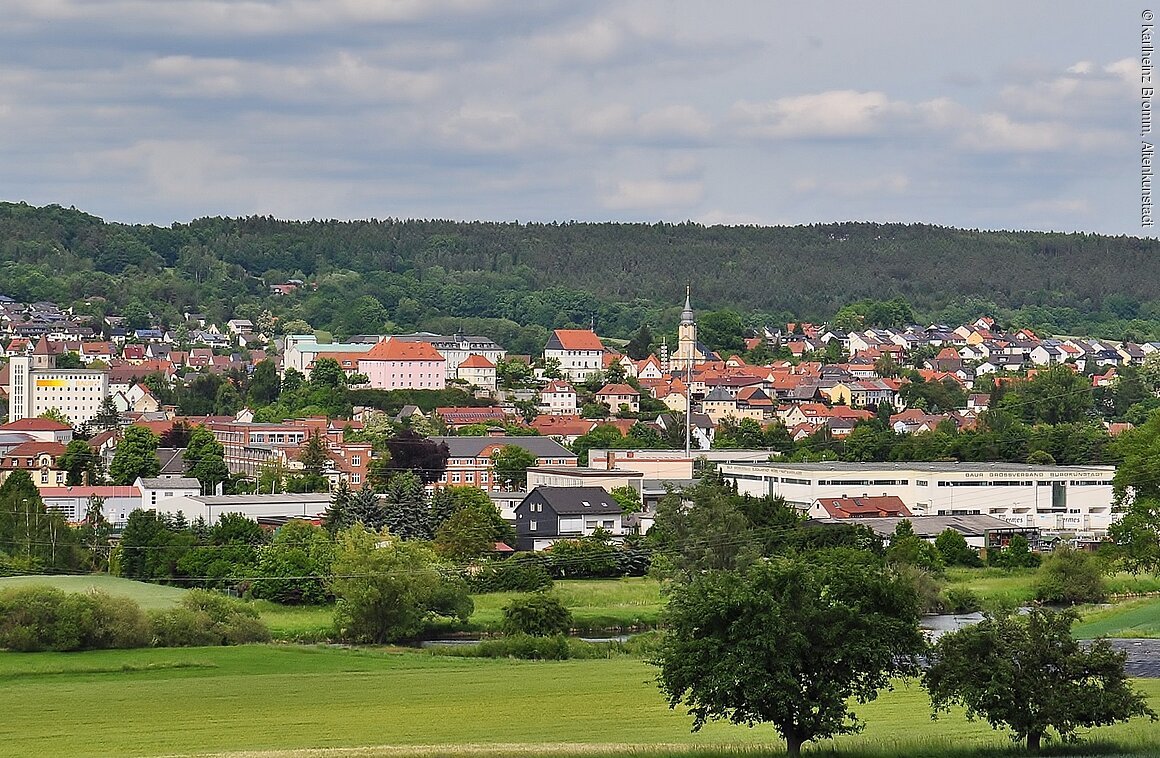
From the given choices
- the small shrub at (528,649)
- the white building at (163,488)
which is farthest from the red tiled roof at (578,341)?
the small shrub at (528,649)

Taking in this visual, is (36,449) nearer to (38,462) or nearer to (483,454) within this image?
(38,462)

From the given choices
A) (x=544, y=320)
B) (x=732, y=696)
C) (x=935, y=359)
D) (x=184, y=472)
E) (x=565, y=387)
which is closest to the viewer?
(x=732, y=696)

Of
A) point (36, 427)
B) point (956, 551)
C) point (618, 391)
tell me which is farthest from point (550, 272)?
point (956, 551)

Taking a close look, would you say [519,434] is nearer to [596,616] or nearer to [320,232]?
[596,616]

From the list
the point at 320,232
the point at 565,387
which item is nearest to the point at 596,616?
the point at 565,387

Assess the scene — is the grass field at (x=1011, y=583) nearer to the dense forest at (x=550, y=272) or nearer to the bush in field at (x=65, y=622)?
the bush in field at (x=65, y=622)

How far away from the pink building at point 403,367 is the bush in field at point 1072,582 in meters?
48.9

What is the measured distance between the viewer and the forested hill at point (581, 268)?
136m

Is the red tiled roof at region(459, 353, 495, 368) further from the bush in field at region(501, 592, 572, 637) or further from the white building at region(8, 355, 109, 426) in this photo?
the bush in field at region(501, 592, 572, 637)

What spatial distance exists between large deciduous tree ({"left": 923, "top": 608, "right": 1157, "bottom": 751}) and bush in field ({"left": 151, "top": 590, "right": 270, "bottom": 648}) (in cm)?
1721

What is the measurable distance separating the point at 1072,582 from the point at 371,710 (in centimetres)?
1906

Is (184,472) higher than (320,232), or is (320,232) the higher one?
(320,232)

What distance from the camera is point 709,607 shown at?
60.1ft

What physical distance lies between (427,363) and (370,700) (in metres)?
62.3
